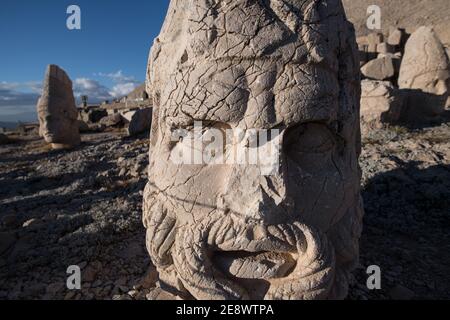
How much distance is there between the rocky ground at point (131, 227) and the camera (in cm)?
279

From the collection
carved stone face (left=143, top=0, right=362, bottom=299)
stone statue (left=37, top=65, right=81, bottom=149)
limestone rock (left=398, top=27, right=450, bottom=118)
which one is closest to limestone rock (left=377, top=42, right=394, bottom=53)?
limestone rock (left=398, top=27, right=450, bottom=118)

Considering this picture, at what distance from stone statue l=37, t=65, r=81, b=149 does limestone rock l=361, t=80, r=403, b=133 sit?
27.2 ft

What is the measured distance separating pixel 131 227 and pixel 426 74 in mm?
8650

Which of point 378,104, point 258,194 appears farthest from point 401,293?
point 378,104

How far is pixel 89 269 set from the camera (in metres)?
2.98

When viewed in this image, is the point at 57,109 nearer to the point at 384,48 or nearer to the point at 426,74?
the point at 426,74

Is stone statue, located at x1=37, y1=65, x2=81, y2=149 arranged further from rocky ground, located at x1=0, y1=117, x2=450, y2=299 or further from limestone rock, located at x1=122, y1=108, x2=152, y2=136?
rocky ground, located at x1=0, y1=117, x2=450, y2=299

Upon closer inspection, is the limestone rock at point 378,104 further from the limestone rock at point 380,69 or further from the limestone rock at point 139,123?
the limestone rock at point 139,123

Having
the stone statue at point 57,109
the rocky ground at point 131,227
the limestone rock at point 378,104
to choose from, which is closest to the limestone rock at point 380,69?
the limestone rock at point 378,104

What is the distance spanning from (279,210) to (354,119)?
2.35ft

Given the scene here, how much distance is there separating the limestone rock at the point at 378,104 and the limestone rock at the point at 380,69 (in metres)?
4.88

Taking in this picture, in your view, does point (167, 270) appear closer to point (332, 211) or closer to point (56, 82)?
point (332, 211)

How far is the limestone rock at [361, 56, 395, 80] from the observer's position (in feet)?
38.4

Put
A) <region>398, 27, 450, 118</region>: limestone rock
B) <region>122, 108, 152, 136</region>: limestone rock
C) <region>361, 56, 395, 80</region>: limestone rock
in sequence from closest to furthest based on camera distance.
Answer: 1. <region>398, 27, 450, 118</region>: limestone rock
2. <region>122, 108, 152, 136</region>: limestone rock
3. <region>361, 56, 395, 80</region>: limestone rock
